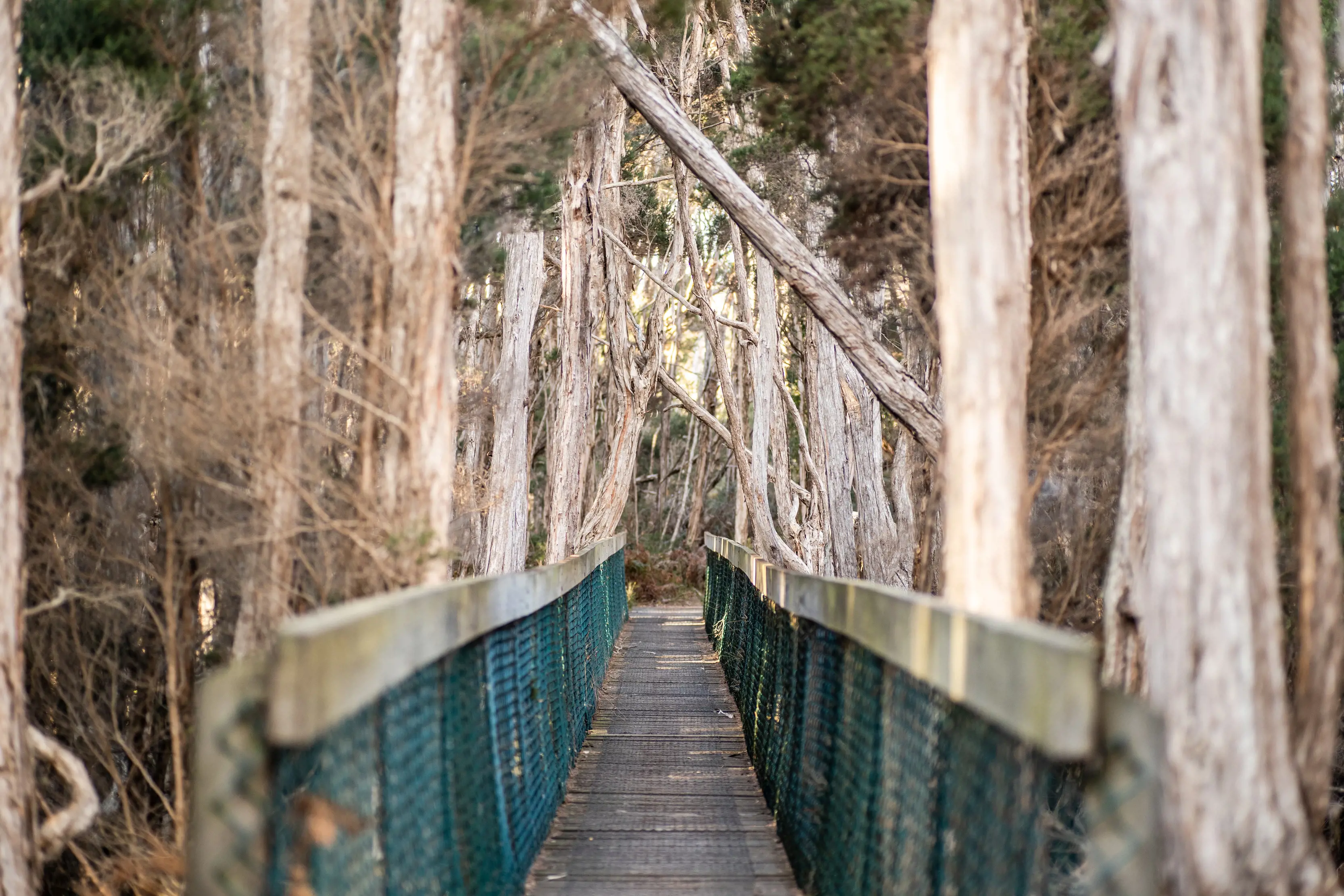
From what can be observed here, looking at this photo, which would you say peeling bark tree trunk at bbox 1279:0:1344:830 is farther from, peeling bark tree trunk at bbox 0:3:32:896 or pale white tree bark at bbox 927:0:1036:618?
peeling bark tree trunk at bbox 0:3:32:896

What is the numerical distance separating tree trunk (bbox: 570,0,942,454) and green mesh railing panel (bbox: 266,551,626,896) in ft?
14.6

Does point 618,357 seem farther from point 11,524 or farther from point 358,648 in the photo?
point 358,648

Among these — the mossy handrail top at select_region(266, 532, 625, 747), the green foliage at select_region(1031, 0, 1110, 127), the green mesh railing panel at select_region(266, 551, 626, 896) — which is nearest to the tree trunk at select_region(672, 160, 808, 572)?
the green foliage at select_region(1031, 0, 1110, 127)

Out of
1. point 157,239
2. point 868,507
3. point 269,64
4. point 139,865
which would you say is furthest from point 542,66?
point 868,507

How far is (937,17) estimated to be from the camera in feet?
21.7

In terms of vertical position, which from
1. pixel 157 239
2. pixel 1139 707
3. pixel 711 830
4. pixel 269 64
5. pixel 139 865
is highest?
pixel 269 64

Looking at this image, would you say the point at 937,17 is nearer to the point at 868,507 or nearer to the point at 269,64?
the point at 269,64

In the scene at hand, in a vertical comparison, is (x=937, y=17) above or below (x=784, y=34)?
below

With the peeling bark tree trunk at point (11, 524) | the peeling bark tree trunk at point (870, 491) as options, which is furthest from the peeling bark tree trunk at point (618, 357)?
the peeling bark tree trunk at point (11, 524)

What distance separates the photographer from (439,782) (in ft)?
13.5

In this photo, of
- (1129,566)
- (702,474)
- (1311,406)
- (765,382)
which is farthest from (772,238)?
(702,474)

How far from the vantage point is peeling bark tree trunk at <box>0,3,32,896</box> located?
25.4 ft

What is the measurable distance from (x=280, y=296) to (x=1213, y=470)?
5.88m

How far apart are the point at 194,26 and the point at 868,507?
43.9 feet
